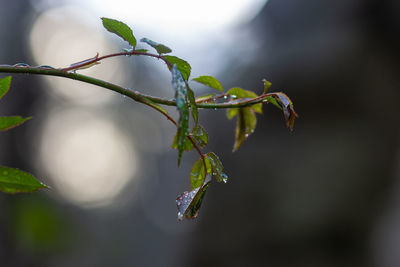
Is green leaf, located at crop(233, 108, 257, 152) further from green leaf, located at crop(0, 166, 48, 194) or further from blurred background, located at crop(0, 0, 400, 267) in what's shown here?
blurred background, located at crop(0, 0, 400, 267)

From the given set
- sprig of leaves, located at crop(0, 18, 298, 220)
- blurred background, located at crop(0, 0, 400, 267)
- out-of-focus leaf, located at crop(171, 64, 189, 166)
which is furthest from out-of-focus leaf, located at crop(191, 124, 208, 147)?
blurred background, located at crop(0, 0, 400, 267)

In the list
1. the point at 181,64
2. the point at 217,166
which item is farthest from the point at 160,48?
the point at 217,166

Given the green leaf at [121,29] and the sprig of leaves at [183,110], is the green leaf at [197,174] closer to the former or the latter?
the sprig of leaves at [183,110]

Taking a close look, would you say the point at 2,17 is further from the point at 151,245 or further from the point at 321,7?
the point at 151,245

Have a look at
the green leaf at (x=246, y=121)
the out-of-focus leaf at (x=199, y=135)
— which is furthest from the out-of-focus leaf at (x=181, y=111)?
the green leaf at (x=246, y=121)

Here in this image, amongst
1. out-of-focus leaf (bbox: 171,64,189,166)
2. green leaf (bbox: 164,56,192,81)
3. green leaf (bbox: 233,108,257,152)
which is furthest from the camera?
green leaf (bbox: 233,108,257,152)

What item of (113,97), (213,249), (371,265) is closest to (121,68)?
(113,97)
